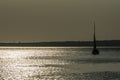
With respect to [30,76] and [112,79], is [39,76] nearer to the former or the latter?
[30,76]

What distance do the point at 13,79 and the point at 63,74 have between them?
34.6 feet

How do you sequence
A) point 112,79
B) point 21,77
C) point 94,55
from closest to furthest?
point 112,79 < point 21,77 < point 94,55

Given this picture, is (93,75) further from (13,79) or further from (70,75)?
(13,79)

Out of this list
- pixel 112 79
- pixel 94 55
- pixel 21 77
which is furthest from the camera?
pixel 94 55

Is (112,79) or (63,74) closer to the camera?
(112,79)

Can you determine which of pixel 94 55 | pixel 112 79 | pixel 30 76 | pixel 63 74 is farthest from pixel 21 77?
pixel 94 55

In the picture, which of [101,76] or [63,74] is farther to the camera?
[63,74]

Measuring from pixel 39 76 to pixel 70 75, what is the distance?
16.1 feet

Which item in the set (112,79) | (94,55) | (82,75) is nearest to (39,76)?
(82,75)

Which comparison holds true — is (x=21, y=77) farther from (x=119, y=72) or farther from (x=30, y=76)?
(x=119, y=72)

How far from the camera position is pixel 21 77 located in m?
85.1

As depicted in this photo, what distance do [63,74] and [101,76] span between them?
809 centimetres

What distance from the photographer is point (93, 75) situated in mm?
84812

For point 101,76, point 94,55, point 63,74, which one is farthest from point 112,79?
point 94,55
